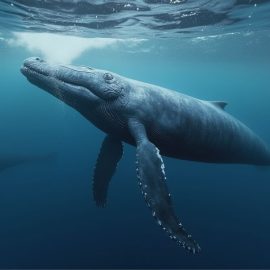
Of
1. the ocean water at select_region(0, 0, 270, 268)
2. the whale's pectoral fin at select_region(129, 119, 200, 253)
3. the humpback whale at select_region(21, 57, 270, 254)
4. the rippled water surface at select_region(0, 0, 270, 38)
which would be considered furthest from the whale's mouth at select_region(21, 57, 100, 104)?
the rippled water surface at select_region(0, 0, 270, 38)

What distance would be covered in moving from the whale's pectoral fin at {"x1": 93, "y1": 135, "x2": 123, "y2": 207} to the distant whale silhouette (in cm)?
1669

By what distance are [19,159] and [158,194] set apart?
2227cm

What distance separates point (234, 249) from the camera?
616 inches

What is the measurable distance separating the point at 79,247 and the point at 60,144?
18.8 metres

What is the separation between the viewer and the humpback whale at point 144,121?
7.57 m

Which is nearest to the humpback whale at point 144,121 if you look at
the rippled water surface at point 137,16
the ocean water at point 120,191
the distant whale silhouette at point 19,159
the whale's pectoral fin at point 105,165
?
the whale's pectoral fin at point 105,165

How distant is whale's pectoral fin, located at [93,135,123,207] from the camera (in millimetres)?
10320

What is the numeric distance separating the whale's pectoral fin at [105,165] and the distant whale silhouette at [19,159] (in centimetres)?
1669

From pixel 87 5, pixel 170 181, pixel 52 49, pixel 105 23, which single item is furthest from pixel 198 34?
pixel 52 49

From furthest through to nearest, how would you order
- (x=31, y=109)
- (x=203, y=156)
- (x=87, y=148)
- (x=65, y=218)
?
(x=31, y=109), (x=87, y=148), (x=65, y=218), (x=203, y=156)

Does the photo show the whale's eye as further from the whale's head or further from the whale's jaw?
the whale's jaw

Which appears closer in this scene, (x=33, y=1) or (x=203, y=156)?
(x=203, y=156)

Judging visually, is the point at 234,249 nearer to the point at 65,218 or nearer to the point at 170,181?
the point at 170,181

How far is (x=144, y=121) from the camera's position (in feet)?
28.5
